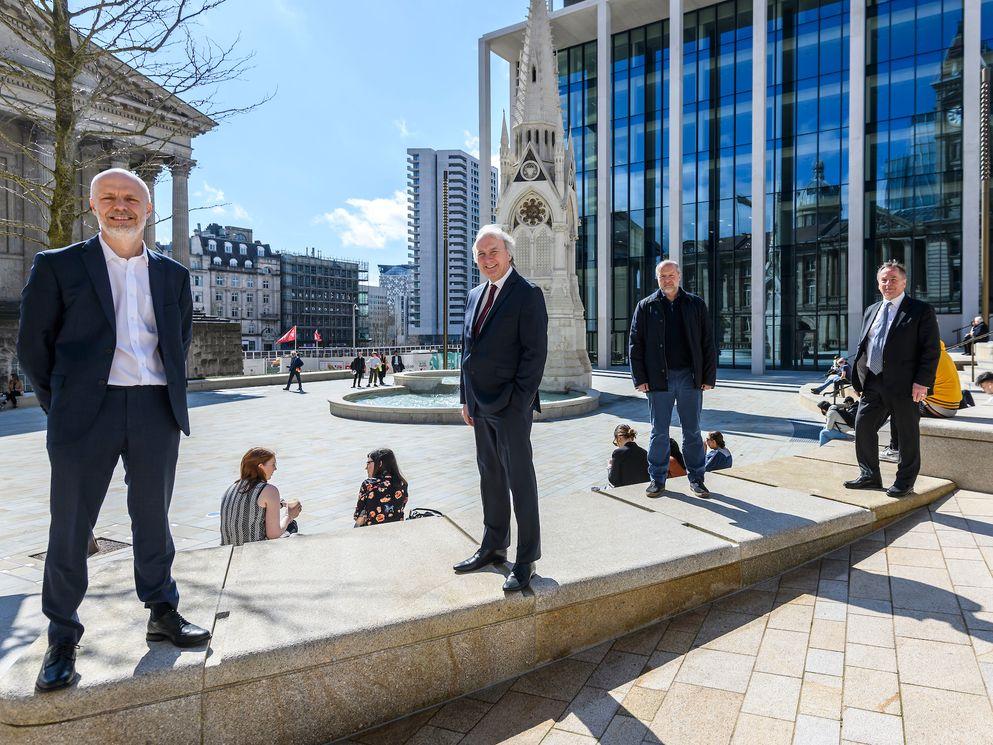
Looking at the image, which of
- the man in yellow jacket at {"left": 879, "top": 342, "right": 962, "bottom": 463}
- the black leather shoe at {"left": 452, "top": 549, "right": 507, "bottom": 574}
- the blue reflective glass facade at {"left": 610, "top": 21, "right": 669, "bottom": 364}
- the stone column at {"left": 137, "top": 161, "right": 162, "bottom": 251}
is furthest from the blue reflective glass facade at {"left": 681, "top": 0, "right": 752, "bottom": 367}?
the black leather shoe at {"left": 452, "top": 549, "right": 507, "bottom": 574}

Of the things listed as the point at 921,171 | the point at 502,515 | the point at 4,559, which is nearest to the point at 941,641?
the point at 502,515

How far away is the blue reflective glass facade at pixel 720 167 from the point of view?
36219mm

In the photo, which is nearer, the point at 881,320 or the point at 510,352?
the point at 510,352

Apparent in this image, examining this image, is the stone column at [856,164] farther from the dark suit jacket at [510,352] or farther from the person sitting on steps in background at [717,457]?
the dark suit jacket at [510,352]

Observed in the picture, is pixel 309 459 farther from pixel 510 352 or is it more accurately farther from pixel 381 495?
pixel 510 352

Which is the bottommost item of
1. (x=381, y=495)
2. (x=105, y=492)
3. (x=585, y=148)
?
(x=381, y=495)

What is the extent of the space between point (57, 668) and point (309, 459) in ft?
28.8

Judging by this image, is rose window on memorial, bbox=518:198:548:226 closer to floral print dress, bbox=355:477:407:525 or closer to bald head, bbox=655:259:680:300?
bald head, bbox=655:259:680:300

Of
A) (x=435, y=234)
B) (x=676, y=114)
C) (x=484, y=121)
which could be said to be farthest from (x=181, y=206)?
(x=435, y=234)

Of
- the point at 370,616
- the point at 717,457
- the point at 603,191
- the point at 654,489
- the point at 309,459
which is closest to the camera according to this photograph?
the point at 370,616

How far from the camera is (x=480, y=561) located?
331cm

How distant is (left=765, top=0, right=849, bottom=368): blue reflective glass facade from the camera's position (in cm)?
3359

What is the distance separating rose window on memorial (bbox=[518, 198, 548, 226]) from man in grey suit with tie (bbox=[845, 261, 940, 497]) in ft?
62.8

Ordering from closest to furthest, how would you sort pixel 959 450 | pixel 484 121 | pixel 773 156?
pixel 959 450 < pixel 773 156 < pixel 484 121
